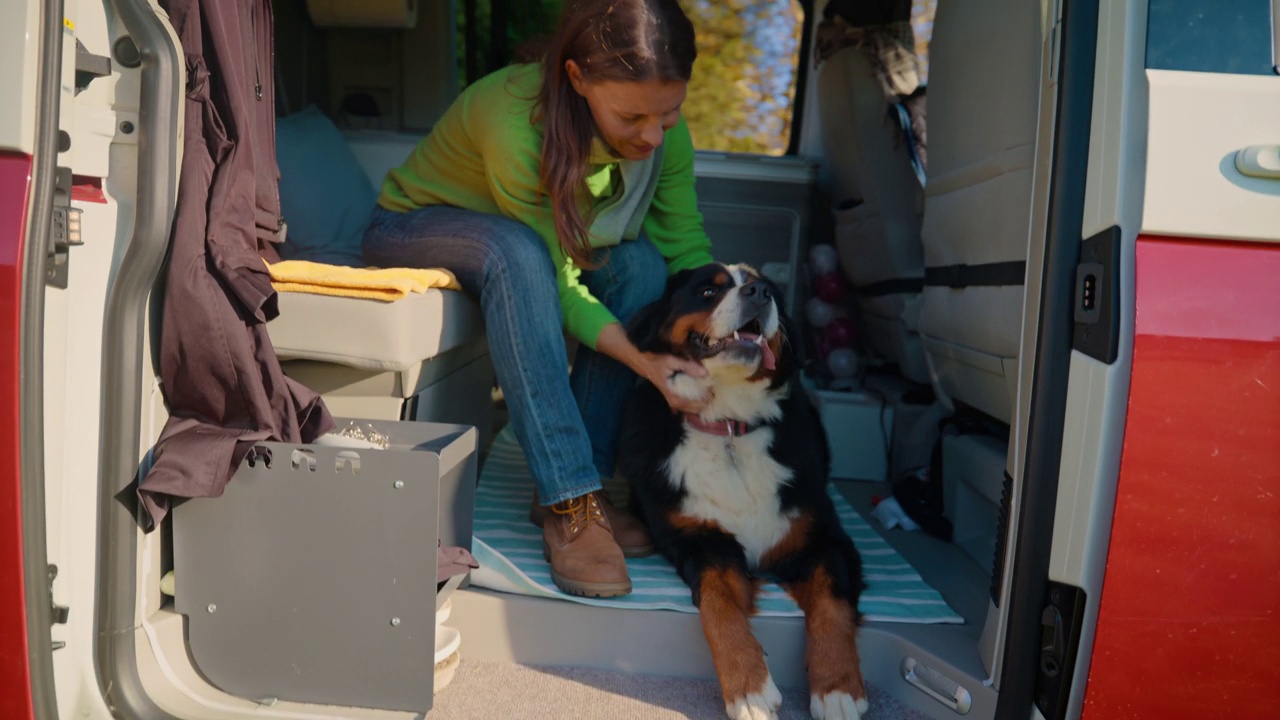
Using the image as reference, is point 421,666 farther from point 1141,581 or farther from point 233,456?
point 1141,581

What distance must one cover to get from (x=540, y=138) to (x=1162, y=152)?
1.22m

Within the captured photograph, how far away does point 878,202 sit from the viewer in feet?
9.23

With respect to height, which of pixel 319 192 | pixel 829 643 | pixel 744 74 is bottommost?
pixel 829 643

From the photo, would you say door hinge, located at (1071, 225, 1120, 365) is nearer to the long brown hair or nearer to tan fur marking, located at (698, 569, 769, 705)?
tan fur marking, located at (698, 569, 769, 705)

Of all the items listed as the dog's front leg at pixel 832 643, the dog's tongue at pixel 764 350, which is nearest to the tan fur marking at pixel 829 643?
the dog's front leg at pixel 832 643

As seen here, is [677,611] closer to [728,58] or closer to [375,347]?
[375,347]

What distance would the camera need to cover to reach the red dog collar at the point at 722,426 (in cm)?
202

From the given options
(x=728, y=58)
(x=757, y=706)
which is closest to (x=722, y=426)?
(x=757, y=706)

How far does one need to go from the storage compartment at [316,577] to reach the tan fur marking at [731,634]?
0.50 meters

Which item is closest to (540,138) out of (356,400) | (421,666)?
(356,400)

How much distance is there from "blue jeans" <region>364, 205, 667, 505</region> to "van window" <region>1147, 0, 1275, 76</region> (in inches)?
45.4

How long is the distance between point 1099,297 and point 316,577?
3.86ft

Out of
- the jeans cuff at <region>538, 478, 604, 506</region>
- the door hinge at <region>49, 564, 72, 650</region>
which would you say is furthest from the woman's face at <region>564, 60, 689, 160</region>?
the door hinge at <region>49, 564, 72, 650</region>

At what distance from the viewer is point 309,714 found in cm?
140
